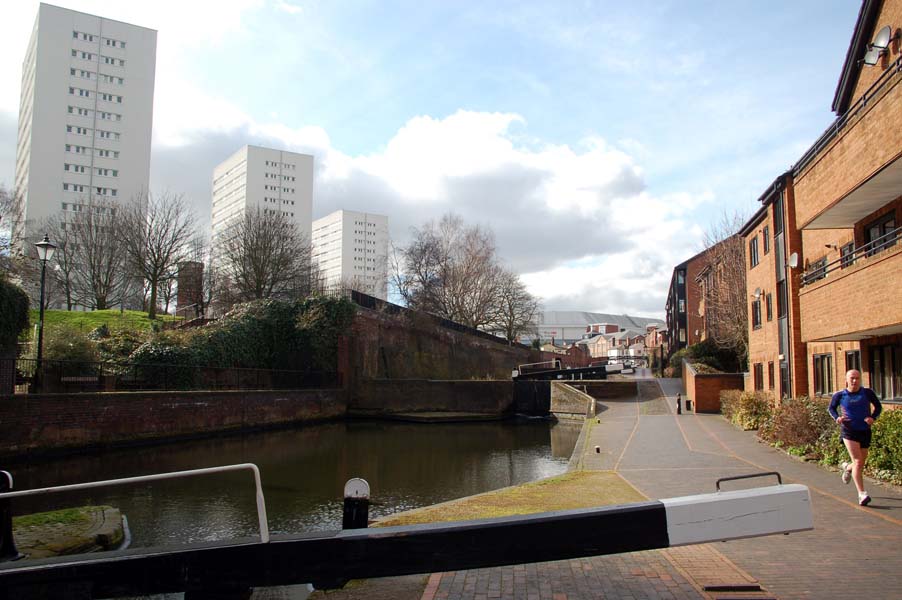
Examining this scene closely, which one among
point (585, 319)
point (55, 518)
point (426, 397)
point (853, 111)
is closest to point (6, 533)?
point (55, 518)

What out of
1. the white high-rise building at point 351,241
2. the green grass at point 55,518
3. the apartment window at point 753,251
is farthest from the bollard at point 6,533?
the white high-rise building at point 351,241

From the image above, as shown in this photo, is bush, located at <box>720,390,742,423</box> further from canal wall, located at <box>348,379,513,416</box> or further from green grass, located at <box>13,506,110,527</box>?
green grass, located at <box>13,506,110,527</box>

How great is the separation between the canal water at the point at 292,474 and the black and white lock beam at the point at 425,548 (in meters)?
2.90

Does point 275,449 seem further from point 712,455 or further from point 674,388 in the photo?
point 674,388

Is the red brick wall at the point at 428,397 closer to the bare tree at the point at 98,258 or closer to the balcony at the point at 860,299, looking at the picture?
the bare tree at the point at 98,258

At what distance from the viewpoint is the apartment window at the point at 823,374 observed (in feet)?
55.0

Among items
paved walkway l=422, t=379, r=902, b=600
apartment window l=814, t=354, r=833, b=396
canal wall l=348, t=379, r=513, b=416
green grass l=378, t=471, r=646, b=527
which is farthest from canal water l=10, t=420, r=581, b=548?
apartment window l=814, t=354, r=833, b=396

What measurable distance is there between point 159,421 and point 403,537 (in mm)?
21439

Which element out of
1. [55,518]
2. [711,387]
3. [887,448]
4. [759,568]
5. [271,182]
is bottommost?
[55,518]

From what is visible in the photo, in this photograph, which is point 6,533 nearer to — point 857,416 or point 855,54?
point 857,416

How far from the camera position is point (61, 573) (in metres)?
3.07

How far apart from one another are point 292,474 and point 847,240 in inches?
590

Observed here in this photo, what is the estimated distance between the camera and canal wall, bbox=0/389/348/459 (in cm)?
1733

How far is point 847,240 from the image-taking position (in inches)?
616
